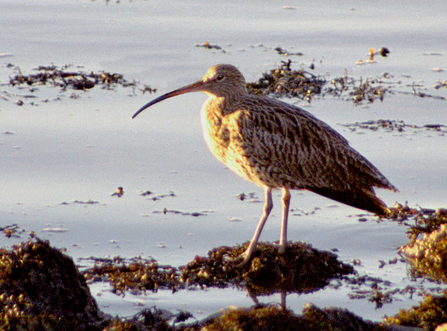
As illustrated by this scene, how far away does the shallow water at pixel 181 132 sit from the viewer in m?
6.31

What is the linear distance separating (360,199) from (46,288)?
2878 mm

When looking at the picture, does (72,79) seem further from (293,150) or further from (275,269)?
(275,269)

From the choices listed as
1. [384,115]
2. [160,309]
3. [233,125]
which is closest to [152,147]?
[233,125]

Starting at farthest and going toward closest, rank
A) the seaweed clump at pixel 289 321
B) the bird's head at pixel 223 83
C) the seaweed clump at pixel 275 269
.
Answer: the bird's head at pixel 223 83, the seaweed clump at pixel 275 269, the seaweed clump at pixel 289 321

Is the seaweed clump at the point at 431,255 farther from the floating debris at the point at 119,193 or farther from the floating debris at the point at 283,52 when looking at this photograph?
the floating debris at the point at 283,52

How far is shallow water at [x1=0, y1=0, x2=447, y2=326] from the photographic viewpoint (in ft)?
20.7

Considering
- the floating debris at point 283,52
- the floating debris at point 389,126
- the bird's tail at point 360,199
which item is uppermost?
the floating debris at point 283,52

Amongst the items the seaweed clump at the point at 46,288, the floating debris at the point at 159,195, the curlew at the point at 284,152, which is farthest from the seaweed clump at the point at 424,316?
the floating debris at the point at 159,195

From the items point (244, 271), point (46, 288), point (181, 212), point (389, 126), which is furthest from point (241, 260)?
point (389, 126)

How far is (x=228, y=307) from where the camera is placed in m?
4.93

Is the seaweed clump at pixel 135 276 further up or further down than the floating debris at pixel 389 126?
further down

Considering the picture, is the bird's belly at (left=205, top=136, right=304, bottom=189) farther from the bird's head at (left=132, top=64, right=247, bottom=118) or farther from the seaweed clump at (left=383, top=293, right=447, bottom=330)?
the seaweed clump at (left=383, top=293, right=447, bottom=330)

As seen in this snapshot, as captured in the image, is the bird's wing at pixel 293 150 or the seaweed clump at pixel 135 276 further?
the bird's wing at pixel 293 150

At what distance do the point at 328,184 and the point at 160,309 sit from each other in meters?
2.13
